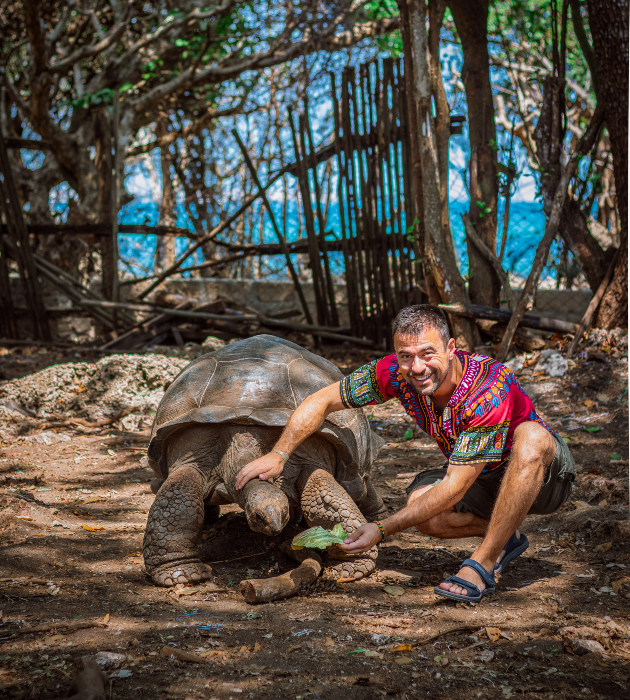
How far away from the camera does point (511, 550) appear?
3.05 meters

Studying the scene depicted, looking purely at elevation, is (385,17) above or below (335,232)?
above

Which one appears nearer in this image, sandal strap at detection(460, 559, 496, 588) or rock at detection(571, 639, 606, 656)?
rock at detection(571, 639, 606, 656)

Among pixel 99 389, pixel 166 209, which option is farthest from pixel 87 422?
pixel 166 209

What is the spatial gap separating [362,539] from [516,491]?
66 cm

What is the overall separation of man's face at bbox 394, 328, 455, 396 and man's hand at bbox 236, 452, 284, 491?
69cm

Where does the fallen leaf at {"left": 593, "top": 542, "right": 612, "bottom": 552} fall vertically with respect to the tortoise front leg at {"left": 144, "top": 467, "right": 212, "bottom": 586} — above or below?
below

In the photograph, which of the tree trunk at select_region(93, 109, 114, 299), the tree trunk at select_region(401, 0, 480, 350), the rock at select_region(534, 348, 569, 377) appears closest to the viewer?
the rock at select_region(534, 348, 569, 377)

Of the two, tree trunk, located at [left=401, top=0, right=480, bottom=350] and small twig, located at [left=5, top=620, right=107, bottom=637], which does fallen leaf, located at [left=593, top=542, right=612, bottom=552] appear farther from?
tree trunk, located at [left=401, top=0, right=480, bottom=350]

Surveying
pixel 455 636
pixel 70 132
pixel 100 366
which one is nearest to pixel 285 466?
pixel 455 636

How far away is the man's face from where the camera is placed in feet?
8.93

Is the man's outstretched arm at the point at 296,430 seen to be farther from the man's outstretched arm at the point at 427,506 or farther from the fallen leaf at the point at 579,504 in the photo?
the fallen leaf at the point at 579,504

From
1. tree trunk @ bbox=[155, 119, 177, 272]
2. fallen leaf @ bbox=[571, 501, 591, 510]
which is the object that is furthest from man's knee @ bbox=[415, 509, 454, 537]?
tree trunk @ bbox=[155, 119, 177, 272]

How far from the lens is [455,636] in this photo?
2354 millimetres

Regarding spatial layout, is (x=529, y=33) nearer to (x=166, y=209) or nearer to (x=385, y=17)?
(x=385, y=17)
